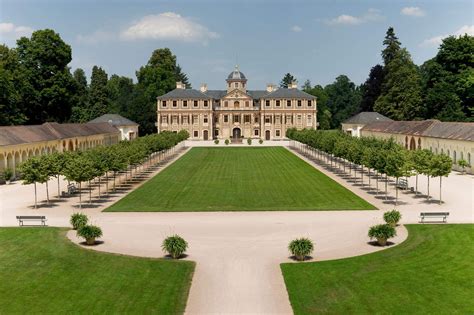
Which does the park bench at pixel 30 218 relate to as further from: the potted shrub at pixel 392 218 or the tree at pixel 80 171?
the potted shrub at pixel 392 218

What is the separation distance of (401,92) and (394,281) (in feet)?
313

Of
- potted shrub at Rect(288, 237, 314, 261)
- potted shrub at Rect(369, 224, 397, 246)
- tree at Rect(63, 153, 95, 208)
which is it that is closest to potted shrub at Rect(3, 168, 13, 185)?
tree at Rect(63, 153, 95, 208)

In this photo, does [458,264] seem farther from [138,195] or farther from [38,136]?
[38,136]

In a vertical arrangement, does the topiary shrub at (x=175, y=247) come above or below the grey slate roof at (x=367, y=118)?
below

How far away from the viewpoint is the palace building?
450 feet

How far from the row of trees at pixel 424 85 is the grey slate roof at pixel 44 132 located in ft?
188

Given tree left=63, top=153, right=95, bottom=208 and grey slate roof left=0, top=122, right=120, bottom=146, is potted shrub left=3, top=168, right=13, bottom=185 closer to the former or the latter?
grey slate roof left=0, top=122, right=120, bottom=146

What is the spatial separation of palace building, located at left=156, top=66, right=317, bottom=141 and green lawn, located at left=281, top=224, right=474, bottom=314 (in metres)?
110

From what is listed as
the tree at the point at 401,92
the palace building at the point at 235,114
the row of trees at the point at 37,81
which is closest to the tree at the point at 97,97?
the palace building at the point at 235,114

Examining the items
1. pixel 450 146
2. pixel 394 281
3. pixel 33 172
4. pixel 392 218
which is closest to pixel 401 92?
pixel 450 146

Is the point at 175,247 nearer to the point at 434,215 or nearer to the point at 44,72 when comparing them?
the point at 434,215

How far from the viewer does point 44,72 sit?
93188 millimetres

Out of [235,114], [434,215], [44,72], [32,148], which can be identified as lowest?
[434,215]

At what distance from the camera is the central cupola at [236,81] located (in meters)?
146
